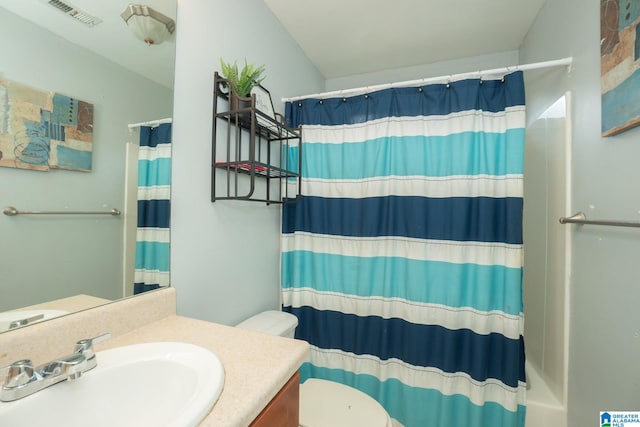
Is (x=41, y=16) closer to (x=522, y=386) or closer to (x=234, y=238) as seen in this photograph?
(x=234, y=238)

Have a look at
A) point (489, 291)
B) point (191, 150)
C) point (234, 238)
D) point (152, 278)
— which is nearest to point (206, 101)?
point (191, 150)

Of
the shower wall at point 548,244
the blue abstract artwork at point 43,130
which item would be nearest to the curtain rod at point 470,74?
the shower wall at point 548,244

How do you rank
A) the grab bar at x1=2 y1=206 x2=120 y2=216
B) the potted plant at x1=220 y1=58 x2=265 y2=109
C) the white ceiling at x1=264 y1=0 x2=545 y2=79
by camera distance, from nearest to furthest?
the grab bar at x1=2 y1=206 x2=120 y2=216 < the potted plant at x1=220 y1=58 x2=265 y2=109 < the white ceiling at x1=264 y1=0 x2=545 y2=79

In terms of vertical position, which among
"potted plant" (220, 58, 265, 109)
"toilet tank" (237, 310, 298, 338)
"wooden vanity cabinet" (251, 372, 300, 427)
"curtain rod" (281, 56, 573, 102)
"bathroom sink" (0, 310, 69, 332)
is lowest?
"toilet tank" (237, 310, 298, 338)

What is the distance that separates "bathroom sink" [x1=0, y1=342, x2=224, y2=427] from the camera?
50cm

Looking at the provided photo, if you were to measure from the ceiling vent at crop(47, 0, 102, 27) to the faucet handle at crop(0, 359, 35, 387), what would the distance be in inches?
33.1

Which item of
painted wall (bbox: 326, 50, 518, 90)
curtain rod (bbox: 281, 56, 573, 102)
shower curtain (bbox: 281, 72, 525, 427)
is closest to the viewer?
curtain rod (bbox: 281, 56, 573, 102)

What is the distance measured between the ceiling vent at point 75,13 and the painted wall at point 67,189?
0.27 feet

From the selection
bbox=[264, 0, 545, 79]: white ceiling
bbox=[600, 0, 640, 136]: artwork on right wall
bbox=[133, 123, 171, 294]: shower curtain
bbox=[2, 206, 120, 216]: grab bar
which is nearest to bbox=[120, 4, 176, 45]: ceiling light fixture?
Result: bbox=[133, 123, 171, 294]: shower curtain

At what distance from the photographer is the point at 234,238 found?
4.39ft

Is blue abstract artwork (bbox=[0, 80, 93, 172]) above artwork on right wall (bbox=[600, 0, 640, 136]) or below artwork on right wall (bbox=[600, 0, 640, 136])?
below

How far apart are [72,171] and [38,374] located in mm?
482

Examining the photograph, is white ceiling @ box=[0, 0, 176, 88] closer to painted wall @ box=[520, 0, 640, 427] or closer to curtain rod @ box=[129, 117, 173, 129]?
curtain rod @ box=[129, 117, 173, 129]

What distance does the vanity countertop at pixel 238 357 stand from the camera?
0.52 metres
